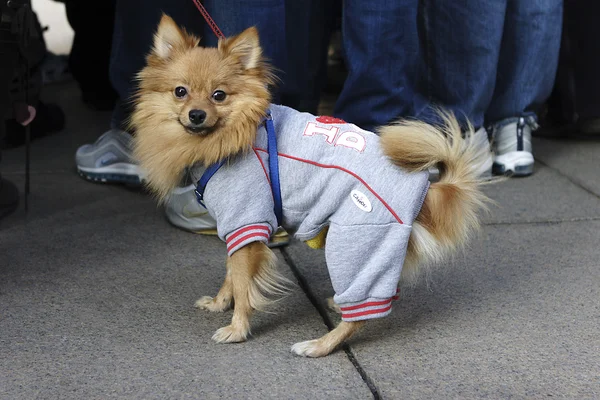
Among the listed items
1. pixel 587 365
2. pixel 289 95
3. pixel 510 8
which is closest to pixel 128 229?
pixel 289 95

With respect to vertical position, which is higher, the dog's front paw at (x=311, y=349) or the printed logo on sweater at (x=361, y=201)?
the printed logo on sweater at (x=361, y=201)

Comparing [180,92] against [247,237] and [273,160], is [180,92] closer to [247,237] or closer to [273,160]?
[273,160]

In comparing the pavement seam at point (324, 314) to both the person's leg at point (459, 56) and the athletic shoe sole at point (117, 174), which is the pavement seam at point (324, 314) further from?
the person's leg at point (459, 56)

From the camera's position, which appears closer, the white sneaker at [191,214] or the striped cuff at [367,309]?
the striped cuff at [367,309]

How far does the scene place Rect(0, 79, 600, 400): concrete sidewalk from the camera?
2.17 m

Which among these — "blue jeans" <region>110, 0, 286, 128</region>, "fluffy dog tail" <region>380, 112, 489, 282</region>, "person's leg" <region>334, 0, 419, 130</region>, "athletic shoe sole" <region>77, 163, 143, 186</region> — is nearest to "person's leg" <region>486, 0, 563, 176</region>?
"person's leg" <region>334, 0, 419, 130</region>

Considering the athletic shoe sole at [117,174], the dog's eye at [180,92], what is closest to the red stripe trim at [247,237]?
the dog's eye at [180,92]

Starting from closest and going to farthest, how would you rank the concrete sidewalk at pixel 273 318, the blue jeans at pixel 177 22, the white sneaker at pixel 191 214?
1. the concrete sidewalk at pixel 273 318
2. the blue jeans at pixel 177 22
3. the white sneaker at pixel 191 214

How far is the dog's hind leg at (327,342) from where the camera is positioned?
235 cm

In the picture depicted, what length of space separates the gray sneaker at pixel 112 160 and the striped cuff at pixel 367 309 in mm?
1920

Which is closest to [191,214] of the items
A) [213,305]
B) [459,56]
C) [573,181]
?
[213,305]

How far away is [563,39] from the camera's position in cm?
467

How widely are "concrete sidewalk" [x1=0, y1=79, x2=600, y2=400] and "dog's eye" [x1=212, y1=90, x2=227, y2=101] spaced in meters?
0.78

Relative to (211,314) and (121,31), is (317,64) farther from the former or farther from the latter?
(211,314)
